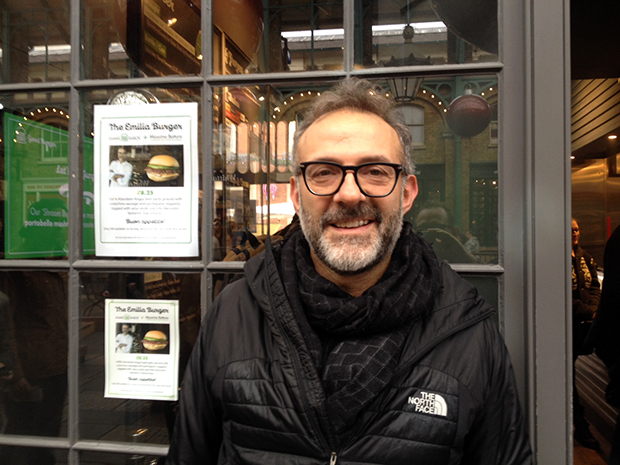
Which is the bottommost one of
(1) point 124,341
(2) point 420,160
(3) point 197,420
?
(3) point 197,420

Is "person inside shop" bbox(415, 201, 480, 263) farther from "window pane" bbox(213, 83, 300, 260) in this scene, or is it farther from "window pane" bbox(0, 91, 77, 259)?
"window pane" bbox(0, 91, 77, 259)

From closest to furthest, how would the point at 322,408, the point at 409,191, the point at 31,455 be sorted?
the point at 322,408 → the point at 409,191 → the point at 31,455

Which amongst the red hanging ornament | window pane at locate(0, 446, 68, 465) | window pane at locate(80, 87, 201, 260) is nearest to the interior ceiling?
the red hanging ornament

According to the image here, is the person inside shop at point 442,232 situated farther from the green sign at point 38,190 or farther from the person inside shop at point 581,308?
the person inside shop at point 581,308

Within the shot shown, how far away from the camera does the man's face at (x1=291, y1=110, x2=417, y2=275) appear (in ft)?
4.16

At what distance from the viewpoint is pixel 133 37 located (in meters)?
1.94

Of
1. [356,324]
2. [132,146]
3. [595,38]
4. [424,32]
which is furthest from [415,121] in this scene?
[595,38]

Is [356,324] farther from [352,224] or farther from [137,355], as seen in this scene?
[137,355]

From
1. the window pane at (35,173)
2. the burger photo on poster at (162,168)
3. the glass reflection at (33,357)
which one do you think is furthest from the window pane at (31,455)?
the burger photo on poster at (162,168)

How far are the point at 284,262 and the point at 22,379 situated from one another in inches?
59.7

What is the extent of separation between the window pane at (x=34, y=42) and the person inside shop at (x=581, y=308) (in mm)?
3996

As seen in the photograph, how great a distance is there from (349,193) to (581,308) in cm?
367

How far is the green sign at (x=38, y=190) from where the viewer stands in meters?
1.90

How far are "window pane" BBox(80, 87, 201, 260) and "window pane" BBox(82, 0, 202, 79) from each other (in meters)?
0.09
